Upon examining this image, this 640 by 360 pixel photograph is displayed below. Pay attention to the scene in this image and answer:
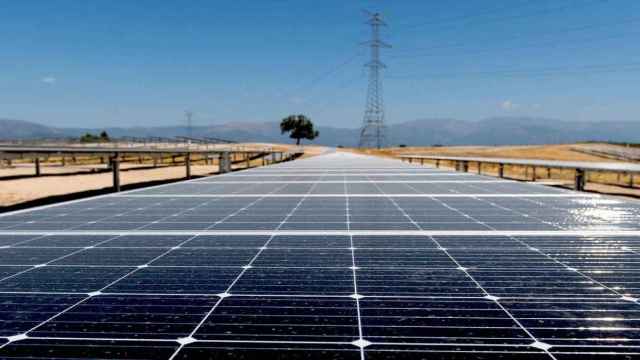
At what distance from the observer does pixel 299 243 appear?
27.8 feet

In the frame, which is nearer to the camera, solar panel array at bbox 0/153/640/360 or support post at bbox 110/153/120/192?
solar panel array at bbox 0/153/640/360

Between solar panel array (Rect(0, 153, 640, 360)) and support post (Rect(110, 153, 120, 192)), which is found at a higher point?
support post (Rect(110, 153, 120, 192))

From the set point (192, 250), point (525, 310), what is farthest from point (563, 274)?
point (192, 250)

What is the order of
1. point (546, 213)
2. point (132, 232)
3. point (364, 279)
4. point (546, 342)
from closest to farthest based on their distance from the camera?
point (546, 342) < point (364, 279) < point (132, 232) < point (546, 213)

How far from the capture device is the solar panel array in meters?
4.35

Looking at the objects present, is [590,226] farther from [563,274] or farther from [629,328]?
[629,328]

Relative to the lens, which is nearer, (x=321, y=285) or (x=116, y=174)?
(x=321, y=285)

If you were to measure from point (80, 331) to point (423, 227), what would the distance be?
6876mm

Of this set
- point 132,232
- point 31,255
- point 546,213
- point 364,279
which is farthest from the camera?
point 546,213

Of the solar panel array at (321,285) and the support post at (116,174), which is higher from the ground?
the support post at (116,174)

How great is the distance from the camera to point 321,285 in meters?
6.02

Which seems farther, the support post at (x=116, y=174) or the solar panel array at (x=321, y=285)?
the support post at (x=116, y=174)

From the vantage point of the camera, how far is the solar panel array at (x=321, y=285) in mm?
4352

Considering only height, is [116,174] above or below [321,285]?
above
